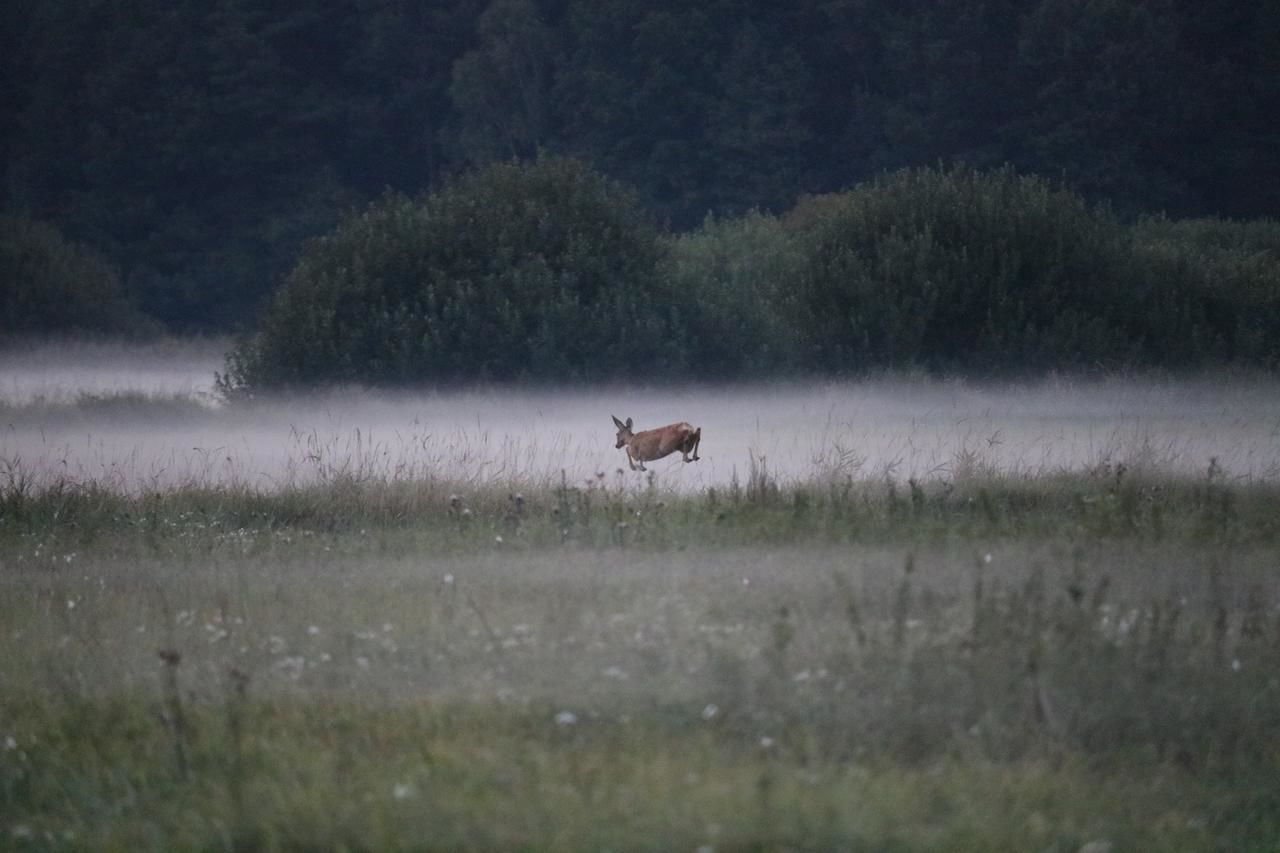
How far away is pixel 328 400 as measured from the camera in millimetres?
26625

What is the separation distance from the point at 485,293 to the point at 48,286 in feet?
74.8

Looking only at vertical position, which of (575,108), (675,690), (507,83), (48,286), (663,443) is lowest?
(675,690)

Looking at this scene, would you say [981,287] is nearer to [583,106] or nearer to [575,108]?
[583,106]

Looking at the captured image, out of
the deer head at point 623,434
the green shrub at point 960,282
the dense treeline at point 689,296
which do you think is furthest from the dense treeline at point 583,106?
the deer head at point 623,434

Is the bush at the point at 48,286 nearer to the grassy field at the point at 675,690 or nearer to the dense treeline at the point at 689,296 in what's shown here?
the dense treeline at the point at 689,296

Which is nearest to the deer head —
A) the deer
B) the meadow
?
the deer

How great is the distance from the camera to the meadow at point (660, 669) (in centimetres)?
662

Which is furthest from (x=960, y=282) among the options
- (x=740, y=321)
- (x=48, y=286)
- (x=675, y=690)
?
(x=48, y=286)

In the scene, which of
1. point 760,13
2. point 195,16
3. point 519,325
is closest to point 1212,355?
point 519,325

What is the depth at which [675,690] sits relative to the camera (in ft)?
25.5

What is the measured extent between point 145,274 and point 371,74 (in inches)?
442

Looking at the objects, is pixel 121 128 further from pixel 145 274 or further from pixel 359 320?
pixel 359 320

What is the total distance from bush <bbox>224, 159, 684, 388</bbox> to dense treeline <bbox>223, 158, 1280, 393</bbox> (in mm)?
37

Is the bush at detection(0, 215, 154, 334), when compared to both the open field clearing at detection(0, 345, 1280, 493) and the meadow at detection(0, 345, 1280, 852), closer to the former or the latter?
the open field clearing at detection(0, 345, 1280, 493)
